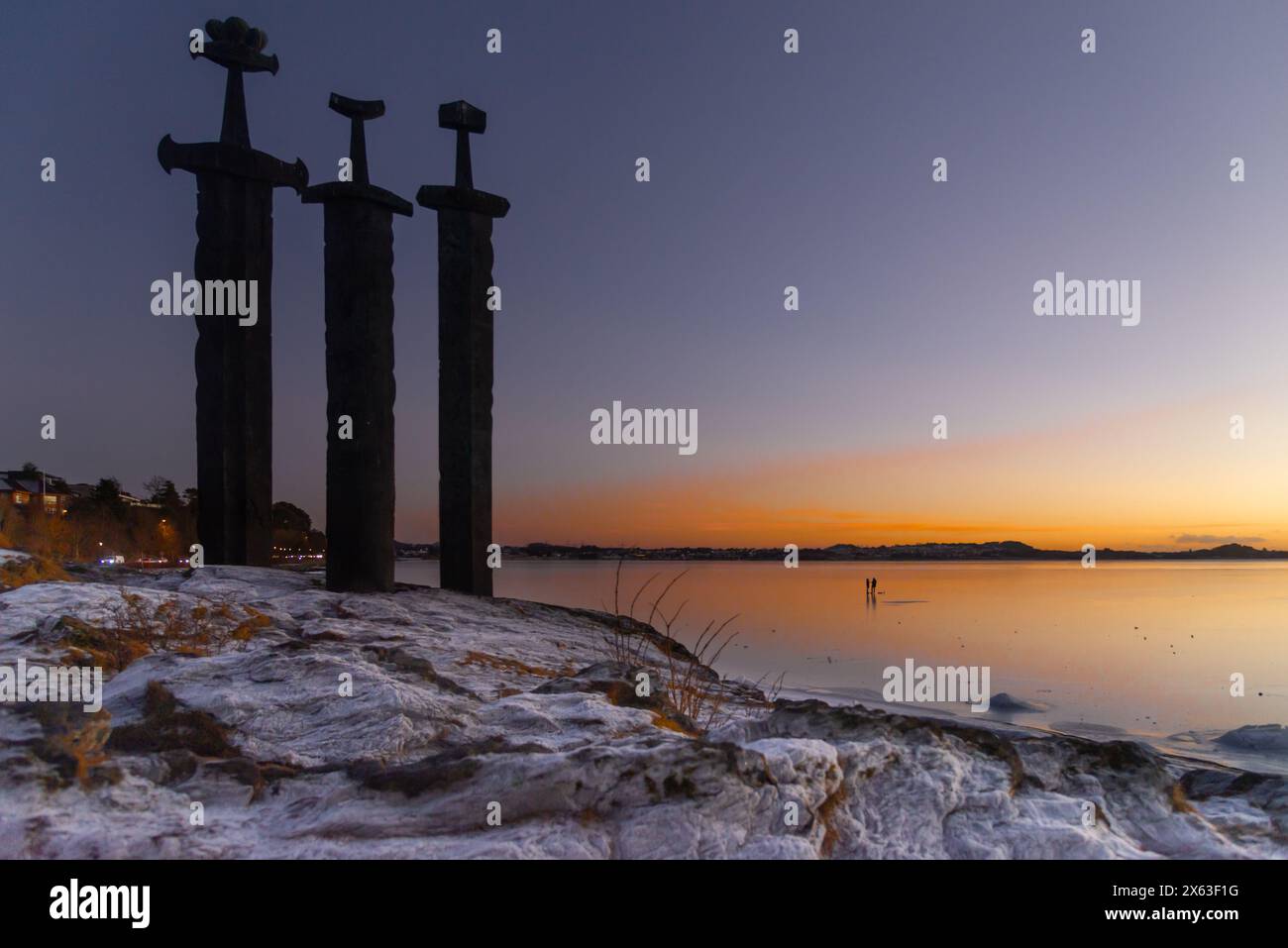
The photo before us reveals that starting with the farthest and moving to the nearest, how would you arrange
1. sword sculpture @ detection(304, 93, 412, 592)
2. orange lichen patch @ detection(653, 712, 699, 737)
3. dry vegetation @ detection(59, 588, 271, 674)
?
sword sculpture @ detection(304, 93, 412, 592)
dry vegetation @ detection(59, 588, 271, 674)
orange lichen patch @ detection(653, 712, 699, 737)

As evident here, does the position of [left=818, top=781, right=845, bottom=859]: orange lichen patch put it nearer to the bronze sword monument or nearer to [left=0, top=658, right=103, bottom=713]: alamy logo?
[left=0, top=658, right=103, bottom=713]: alamy logo

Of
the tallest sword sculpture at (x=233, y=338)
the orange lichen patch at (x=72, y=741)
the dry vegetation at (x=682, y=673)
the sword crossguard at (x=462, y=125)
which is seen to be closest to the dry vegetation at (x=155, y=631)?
the orange lichen patch at (x=72, y=741)

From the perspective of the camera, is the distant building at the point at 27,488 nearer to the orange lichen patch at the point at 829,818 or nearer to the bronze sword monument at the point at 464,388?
the bronze sword monument at the point at 464,388

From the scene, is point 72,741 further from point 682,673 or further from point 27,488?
point 27,488

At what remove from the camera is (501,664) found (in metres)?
5.88

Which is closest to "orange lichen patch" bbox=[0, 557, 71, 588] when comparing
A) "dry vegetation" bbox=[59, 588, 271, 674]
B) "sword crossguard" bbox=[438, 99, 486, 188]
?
"dry vegetation" bbox=[59, 588, 271, 674]

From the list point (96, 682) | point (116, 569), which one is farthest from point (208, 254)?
point (96, 682)

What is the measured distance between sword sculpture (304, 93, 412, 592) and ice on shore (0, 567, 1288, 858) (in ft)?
14.9

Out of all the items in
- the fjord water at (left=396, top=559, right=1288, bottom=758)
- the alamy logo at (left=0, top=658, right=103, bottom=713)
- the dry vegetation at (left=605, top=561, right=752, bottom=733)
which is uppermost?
the alamy logo at (left=0, top=658, right=103, bottom=713)

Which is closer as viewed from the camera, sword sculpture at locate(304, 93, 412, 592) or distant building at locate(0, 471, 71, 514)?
sword sculpture at locate(304, 93, 412, 592)

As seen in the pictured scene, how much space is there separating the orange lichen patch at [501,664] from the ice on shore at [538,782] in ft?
3.73

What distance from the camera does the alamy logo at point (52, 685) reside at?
12.3 feet

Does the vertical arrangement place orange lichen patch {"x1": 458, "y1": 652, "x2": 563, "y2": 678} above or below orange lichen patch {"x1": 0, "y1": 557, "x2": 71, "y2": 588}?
below
